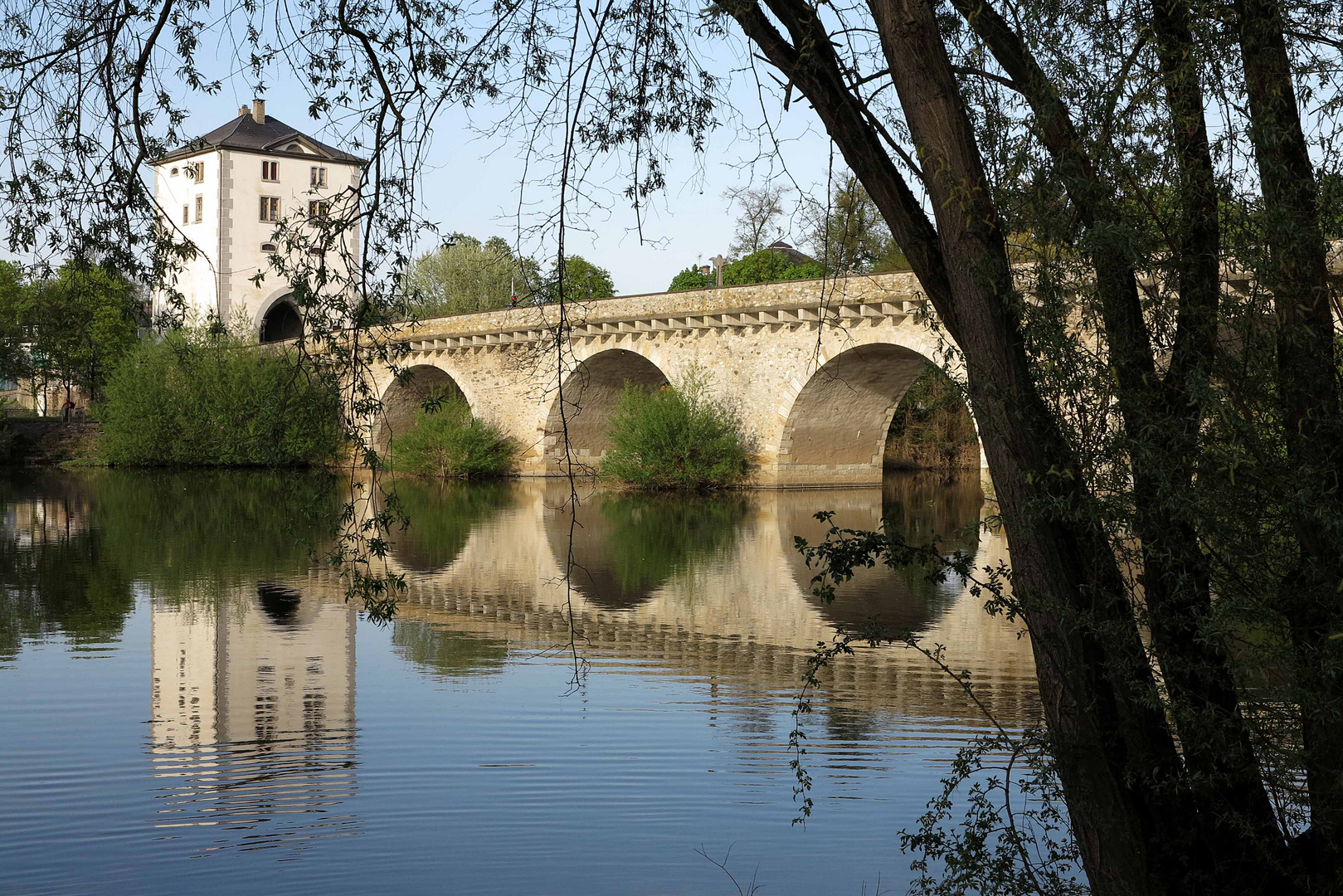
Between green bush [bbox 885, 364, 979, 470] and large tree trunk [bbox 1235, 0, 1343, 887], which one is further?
green bush [bbox 885, 364, 979, 470]

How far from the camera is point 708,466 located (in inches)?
979

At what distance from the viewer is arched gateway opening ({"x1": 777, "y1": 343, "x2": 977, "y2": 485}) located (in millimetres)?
23984

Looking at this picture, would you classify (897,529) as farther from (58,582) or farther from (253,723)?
(58,582)

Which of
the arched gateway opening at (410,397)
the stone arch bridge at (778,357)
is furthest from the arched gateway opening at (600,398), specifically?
the arched gateway opening at (410,397)

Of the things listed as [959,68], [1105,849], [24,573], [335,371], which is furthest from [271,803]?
[24,573]

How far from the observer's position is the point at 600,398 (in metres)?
29.9

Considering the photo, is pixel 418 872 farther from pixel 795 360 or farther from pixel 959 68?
pixel 795 360

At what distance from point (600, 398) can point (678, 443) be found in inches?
224

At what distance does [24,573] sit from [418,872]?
29.0ft

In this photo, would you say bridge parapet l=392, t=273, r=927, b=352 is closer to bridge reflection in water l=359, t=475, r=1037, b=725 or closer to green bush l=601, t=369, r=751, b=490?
green bush l=601, t=369, r=751, b=490

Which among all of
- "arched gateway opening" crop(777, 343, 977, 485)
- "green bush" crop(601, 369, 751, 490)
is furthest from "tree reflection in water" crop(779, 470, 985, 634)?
"green bush" crop(601, 369, 751, 490)

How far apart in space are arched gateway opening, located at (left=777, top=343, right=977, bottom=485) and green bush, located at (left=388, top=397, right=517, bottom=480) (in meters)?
7.42

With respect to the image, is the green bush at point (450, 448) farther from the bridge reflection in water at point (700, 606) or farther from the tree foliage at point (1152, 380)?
the tree foliage at point (1152, 380)

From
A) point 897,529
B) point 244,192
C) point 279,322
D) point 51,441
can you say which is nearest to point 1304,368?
point 897,529
